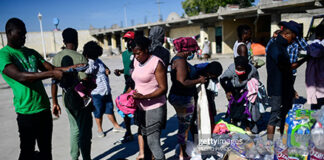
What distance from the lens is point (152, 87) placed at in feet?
8.30

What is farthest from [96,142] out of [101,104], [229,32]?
[229,32]

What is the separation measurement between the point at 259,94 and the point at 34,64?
11.3 ft

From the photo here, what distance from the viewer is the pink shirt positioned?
2479 millimetres

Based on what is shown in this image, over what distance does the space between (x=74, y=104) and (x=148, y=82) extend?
0.97m

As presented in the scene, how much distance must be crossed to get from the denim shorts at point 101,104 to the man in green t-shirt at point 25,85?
146cm

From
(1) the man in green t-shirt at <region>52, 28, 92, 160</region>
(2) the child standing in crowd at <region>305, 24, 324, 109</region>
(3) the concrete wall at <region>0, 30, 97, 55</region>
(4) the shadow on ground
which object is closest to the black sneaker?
(4) the shadow on ground

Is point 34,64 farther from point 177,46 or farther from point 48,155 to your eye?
point 177,46

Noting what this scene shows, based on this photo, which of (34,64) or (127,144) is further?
(127,144)

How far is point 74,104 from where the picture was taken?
2719mm

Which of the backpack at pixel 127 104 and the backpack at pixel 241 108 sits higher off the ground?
the backpack at pixel 127 104

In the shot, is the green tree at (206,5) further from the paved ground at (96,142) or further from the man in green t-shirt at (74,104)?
the man in green t-shirt at (74,104)

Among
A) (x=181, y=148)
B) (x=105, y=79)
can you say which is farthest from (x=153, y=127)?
(x=105, y=79)

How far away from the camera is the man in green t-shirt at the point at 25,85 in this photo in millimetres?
2143

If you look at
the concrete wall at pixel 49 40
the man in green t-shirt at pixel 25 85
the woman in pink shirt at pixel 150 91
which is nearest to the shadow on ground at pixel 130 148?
the woman in pink shirt at pixel 150 91
